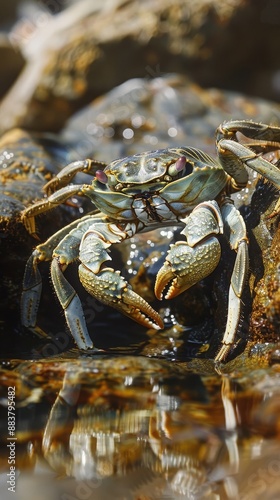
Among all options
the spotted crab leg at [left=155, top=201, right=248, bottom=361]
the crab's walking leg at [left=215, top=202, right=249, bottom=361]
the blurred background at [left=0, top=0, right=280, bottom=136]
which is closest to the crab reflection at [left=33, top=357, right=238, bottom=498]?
the crab's walking leg at [left=215, top=202, right=249, bottom=361]

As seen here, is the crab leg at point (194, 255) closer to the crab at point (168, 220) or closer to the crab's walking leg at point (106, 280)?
the crab at point (168, 220)

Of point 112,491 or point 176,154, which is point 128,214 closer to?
point 176,154

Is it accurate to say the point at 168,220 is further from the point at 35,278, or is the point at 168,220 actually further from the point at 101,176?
the point at 35,278

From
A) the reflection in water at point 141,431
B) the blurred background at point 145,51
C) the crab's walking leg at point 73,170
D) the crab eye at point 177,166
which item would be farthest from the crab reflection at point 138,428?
the blurred background at point 145,51

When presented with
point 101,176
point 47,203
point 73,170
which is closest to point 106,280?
point 101,176

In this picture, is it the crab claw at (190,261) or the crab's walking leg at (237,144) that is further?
the crab's walking leg at (237,144)

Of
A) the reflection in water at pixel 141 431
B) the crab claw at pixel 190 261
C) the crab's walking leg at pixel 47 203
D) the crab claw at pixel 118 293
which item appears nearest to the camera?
the reflection in water at pixel 141 431

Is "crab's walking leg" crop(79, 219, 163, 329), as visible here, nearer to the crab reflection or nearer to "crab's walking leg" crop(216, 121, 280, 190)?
the crab reflection

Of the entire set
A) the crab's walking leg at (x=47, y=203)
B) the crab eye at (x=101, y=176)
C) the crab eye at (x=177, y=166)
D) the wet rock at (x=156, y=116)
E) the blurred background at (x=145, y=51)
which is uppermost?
the blurred background at (x=145, y=51)

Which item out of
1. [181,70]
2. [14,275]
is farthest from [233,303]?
[181,70]
